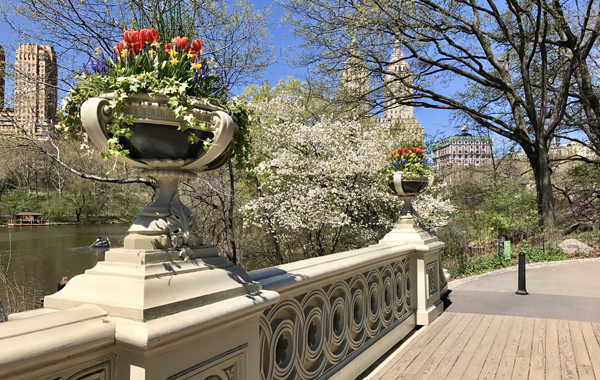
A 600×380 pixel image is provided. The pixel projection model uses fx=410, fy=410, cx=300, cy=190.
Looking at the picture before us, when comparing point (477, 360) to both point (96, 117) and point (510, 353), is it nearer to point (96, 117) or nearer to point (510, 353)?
point (510, 353)

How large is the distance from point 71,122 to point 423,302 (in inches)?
199

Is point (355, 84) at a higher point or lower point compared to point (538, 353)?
higher

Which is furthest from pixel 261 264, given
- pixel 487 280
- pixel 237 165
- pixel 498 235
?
pixel 237 165

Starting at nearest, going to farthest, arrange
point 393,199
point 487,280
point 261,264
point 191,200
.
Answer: point 487,280, point 393,199, point 191,200, point 261,264

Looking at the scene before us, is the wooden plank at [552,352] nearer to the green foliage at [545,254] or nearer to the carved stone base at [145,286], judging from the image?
the carved stone base at [145,286]

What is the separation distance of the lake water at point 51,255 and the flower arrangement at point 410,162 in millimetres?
8551

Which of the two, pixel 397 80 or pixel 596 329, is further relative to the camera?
pixel 397 80

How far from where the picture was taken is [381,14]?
14.6 meters

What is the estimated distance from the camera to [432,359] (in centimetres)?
438

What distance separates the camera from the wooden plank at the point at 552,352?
402 centimetres

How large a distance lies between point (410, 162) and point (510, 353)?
2884mm

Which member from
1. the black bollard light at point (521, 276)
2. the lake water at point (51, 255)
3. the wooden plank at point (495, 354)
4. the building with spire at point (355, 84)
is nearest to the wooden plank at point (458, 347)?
→ the wooden plank at point (495, 354)

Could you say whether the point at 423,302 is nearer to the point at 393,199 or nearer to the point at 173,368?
the point at 173,368

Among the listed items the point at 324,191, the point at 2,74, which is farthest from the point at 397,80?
the point at 2,74
